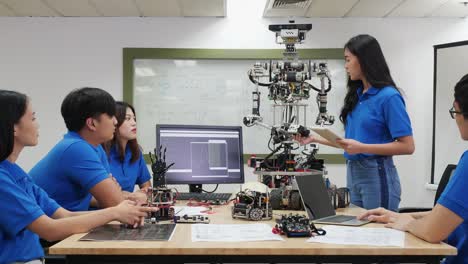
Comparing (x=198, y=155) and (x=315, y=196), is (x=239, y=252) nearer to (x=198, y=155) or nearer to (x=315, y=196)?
(x=315, y=196)

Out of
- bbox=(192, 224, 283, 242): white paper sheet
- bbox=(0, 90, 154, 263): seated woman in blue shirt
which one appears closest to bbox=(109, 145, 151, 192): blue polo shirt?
bbox=(0, 90, 154, 263): seated woman in blue shirt

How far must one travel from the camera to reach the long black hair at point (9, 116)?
1360mm

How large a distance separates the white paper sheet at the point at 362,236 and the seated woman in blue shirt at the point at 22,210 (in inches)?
25.1

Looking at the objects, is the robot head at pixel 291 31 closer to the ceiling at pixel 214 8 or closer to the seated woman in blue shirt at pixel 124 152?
the seated woman in blue shirt at pixel 124 152

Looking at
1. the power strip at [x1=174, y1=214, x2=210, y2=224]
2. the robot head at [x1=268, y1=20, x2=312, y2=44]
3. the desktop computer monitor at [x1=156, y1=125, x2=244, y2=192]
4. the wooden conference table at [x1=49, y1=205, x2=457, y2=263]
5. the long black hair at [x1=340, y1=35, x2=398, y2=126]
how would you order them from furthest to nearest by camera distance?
the desktop computer monitor at [x1=156, y1=125, x2=244, y2=192]
the long black hair at [x1=340, y1=35, x2=398, y2=126]
the robot head at [x1=268, y1=20, x2=312, y2=44]
the power strip at [x1=174, y1=214, x2=210, y2=224]
the wooden conference table at [x1=49, y1=205, x2=457, y2=263]

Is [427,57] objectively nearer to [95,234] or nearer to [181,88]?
[181,88]

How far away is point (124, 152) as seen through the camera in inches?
97.0

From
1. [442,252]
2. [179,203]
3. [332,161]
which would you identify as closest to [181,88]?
[332,161]

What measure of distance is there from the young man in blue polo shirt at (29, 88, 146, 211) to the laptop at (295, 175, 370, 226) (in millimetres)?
697

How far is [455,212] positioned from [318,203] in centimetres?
55

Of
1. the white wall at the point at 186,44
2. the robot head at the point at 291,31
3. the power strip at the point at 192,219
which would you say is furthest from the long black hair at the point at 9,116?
the white wall at the point at 186,44

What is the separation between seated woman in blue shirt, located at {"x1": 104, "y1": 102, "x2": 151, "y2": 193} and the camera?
2.42 meters

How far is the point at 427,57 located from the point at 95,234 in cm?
355

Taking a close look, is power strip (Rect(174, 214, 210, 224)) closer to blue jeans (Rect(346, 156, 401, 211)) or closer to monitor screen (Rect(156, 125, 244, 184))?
monitor screen (Rect(156, 125, 244, 184))
